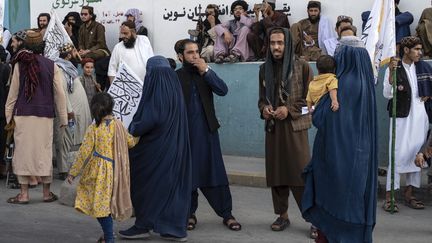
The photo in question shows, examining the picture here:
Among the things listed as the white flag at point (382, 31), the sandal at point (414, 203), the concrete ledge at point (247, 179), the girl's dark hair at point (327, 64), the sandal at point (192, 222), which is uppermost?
the white flag at point (382, 31)

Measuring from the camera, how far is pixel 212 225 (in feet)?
24.1

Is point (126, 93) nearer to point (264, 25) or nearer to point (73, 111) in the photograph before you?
point (73, 111)

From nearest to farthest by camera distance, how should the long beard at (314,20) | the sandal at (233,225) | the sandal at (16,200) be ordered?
the sandal at (233,225) → the sandal at (16,200) → the long beard at (314,20)

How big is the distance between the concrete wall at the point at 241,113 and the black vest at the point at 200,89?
4235 mm

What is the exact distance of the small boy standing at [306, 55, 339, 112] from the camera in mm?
5713

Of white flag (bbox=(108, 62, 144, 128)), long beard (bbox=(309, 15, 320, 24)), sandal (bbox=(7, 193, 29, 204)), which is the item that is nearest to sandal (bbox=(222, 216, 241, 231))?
white flag (bbox=(108, 62, 144, 128))

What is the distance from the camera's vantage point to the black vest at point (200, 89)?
22.9 ft

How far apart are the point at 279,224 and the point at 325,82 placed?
172cm

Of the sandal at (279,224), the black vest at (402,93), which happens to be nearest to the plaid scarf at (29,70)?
the sandal at (279,224)

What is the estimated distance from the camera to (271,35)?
6789 millimetres

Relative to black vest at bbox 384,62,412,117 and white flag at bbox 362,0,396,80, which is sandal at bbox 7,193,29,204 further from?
black vest at bbox 384,62,412,117

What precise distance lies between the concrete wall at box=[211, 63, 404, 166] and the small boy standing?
16.5ft

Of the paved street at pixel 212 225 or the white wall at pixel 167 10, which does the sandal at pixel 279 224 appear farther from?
the white wall at pixel 167 10

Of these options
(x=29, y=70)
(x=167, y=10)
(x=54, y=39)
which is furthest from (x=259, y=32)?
(x=29, y=70)
